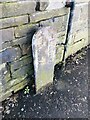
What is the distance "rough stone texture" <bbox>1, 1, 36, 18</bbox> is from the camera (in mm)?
2145

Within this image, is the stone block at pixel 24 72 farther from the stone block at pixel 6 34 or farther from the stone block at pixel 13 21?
the stone block at pixel 13 21

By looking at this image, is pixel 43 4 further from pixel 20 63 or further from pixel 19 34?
pixel 20 63

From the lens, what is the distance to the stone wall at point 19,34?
88.0 inches

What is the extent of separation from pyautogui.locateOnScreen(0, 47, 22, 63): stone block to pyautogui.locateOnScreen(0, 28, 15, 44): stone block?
5.4 inches

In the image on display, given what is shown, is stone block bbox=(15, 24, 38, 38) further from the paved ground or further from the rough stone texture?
the paved ground

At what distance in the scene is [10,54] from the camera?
245 cm

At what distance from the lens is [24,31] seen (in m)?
2.46

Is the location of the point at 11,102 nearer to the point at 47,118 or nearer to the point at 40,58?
the point at 47,118

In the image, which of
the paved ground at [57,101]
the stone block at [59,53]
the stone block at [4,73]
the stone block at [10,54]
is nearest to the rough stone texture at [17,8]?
the stone block at [10,54]

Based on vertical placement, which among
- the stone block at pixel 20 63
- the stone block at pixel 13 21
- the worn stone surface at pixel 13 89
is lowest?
the worn stone surface at pixel 13 89

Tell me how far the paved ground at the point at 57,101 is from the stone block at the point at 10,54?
1.91ft

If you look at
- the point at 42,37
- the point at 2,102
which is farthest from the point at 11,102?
the point at 42,37

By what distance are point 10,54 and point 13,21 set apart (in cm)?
41

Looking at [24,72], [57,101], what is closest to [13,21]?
[24,72]
